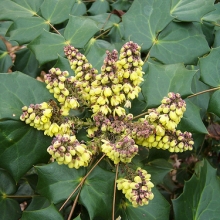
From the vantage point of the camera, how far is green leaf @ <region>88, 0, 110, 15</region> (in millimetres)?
1994

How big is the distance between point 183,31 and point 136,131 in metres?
0.73

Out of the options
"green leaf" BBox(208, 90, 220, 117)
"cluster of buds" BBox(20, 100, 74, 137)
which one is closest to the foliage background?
"green leaf" BBox(208, 90, 220, 117)

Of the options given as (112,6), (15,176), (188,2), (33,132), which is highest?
(188,2)

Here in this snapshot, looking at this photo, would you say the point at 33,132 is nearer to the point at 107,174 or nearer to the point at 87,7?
the point at 107,174

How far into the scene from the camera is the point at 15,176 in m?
1.29

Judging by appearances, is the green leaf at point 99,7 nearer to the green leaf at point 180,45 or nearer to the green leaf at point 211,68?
the green leaf at point 180,45

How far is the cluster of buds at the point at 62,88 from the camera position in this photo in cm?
110

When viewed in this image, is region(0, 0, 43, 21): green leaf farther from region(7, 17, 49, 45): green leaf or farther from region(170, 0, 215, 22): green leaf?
region(170, 0, 215, 22): green leaf

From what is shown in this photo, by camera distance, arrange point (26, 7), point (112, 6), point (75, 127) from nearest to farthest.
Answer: point (75, 127) → point (26, 7) → point (112, 6)

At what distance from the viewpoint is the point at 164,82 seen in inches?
53.1

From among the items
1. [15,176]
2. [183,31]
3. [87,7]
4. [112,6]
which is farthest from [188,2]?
[15,176]

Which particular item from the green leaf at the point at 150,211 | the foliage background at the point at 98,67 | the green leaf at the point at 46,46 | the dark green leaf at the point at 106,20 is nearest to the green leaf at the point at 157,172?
the foliage background at the point at 98,67

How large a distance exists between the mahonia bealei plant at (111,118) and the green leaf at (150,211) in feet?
0.74

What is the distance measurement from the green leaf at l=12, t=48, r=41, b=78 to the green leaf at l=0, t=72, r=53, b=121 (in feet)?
2.02
